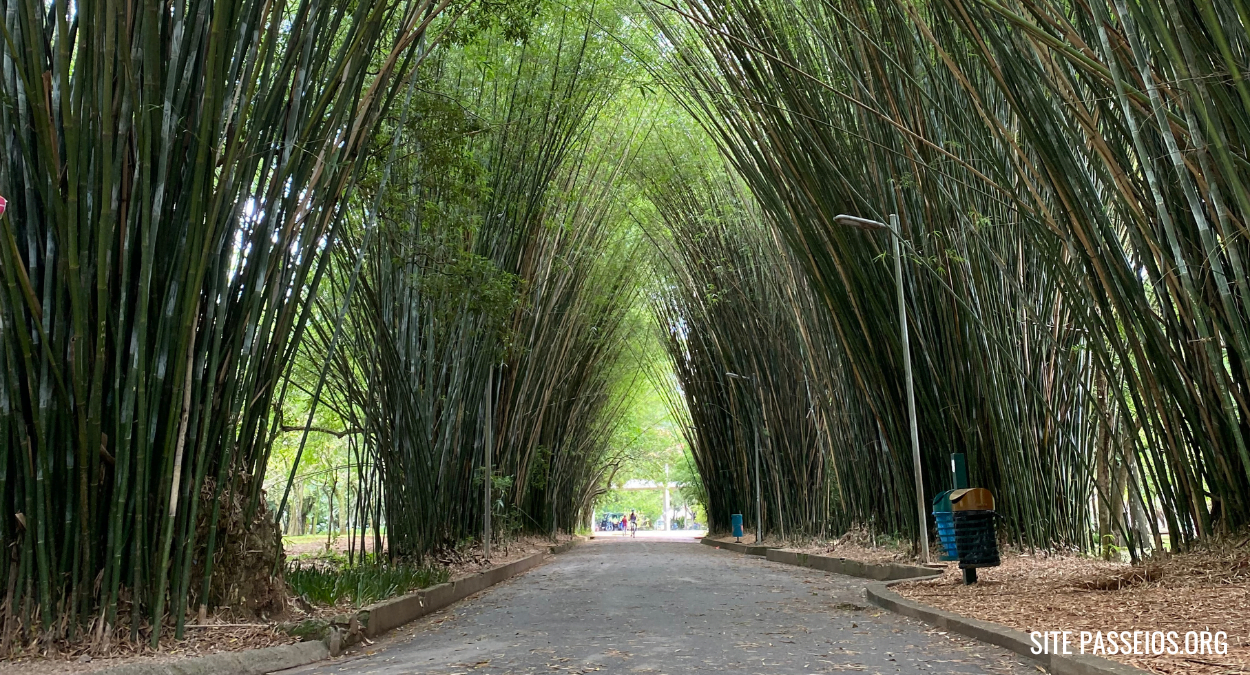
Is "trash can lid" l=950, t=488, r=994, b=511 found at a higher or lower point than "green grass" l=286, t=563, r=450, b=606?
higher

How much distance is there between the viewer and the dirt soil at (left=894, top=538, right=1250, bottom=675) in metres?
2.35

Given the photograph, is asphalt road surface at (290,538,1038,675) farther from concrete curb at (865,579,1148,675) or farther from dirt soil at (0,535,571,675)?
dirt soil at (0,535,571,675)

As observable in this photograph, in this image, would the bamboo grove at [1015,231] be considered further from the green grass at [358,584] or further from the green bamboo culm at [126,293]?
the green grass at [358,584]

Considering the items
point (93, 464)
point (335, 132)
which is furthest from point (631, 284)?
point (93, 464)

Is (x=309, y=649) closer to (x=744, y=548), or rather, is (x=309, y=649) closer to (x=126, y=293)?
(x=126, y=293)

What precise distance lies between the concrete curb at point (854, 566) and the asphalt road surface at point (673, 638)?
0.27 m

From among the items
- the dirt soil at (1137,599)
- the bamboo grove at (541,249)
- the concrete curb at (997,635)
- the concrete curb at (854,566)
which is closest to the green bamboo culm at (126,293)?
the bamboo grove at (541,249)

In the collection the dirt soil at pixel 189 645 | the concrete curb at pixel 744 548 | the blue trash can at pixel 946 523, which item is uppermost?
the blue trash can at pixel 946 523

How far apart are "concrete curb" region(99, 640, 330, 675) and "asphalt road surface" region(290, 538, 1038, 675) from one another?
0.07 metres

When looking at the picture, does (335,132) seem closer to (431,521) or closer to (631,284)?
(431,521)

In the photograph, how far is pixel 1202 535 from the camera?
11.6 feet

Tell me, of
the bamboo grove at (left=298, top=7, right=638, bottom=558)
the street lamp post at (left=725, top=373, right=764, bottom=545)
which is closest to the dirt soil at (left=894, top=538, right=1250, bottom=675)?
the bamboo grove at (left=298, top=7, right=638, bottom=558)

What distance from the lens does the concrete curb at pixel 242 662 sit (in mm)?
2432

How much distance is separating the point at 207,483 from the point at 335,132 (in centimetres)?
134
